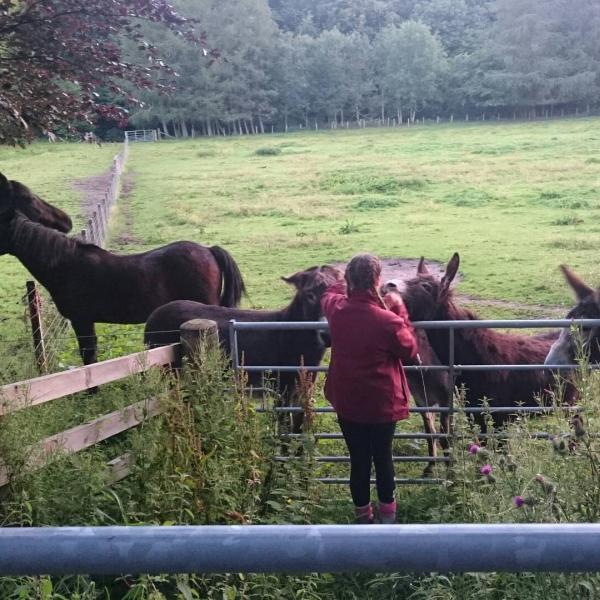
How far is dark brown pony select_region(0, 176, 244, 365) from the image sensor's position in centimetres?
890

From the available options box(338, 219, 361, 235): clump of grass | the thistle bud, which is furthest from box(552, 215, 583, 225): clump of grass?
the thistle bud

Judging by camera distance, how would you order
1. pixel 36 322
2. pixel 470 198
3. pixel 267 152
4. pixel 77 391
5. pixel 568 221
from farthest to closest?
1. pixel 267 152
2. pixel 470 198
3. pixel 568 221
4. pixel 36 322
5. pixel 77 391

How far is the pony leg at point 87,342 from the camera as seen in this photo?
28.5ft

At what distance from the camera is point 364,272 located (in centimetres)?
421

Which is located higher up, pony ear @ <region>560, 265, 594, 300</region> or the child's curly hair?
the child's curly hair

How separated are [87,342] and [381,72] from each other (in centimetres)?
7154

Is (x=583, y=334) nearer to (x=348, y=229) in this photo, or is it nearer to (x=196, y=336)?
(x=196, y=336)

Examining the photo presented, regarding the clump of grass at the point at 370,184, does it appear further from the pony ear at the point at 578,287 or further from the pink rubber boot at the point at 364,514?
the pink rubber boot at the point at 364,514

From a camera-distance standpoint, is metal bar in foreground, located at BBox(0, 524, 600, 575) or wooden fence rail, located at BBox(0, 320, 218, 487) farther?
wooden fence rail, located at BBox(0, 320, 218, 487)

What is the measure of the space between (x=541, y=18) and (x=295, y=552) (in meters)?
70.1

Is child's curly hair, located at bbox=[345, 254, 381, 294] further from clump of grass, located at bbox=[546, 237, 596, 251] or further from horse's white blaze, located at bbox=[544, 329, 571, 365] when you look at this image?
clump of grass, located at bbox=[546, 237, 596, 251]

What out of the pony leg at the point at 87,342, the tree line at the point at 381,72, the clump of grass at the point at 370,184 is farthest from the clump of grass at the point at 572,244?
the tree line at the point at 381,72

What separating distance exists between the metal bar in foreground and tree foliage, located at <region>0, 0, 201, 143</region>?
241 inches

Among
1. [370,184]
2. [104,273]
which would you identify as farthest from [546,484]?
A: [370,184]
